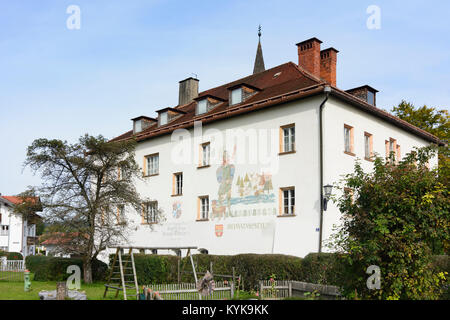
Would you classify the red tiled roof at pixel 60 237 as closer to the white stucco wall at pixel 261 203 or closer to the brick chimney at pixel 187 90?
the white stucco wall at pixel 261 203

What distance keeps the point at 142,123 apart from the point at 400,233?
25.4m

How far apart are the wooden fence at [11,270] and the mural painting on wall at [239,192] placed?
9968 mm

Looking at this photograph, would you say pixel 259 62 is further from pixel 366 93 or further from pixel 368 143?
pixel 368 143

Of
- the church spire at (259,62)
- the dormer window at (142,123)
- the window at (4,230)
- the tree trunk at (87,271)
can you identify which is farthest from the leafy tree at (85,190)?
the window at (4,230)

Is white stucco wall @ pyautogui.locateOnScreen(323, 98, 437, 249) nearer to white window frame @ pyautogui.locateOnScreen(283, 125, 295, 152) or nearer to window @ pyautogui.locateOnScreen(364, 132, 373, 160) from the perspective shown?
window @ pyautogui.locateOnScreen(364, 132, 373, 160)

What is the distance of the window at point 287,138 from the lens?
2255 centimetres

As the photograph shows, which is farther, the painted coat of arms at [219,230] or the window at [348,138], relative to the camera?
the painted coat of arms at [219,230]

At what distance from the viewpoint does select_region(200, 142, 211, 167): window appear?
2666cm

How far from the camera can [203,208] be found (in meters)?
26.6

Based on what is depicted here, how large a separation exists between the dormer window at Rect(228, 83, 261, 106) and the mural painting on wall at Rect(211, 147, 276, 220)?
9.70 ft

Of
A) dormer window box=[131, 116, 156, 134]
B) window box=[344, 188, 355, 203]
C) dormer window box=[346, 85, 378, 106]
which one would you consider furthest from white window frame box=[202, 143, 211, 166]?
window box=[344, 188, 355, 203]

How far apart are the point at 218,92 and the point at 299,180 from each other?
40.8 ft

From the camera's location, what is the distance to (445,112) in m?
36.3
